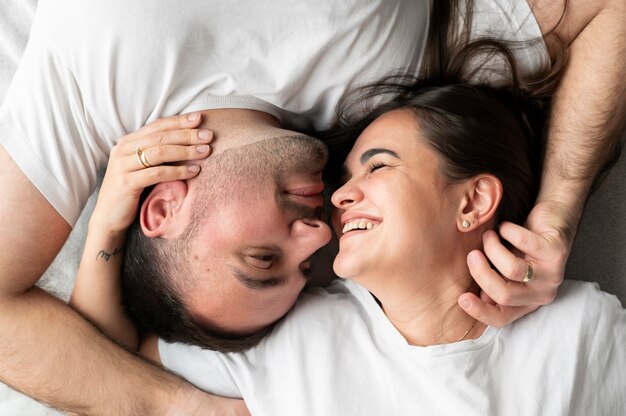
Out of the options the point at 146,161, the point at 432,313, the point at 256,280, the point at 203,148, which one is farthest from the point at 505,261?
the point at 146,161

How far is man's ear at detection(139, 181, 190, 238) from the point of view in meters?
1.63

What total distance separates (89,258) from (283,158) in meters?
0.61

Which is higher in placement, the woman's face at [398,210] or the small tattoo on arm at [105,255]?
the woman's face at [398,210]

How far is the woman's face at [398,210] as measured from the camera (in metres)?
1.52

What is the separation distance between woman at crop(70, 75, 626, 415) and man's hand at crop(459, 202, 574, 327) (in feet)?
0.20

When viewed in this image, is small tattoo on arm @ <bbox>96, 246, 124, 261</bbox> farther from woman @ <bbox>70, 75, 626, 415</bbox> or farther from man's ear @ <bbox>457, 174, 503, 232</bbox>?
man's ear @ <bbox>457, 174, 503, 232</bbox>

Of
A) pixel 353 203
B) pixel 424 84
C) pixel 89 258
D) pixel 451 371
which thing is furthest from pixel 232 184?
pixel 451 371

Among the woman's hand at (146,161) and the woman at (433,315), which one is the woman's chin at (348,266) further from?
the woman's hand at (146,161)

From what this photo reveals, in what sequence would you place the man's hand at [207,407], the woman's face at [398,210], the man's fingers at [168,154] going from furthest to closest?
the man's hand at [207,407], the man's fingers at [168,154], the woman's face at [398,210]

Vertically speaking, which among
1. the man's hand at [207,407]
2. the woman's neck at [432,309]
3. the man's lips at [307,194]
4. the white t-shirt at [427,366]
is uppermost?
the man's lips at [307,194]

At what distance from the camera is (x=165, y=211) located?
1678 millimetres

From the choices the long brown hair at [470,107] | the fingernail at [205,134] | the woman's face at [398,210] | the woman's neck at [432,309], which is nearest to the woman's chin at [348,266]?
the woman's face at [398,210]

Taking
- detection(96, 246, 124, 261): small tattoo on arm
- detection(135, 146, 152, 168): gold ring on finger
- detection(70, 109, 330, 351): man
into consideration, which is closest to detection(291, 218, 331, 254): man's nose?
detection(70, 109, 330, 351): man

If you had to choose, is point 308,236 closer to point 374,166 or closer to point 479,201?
point 374,166
